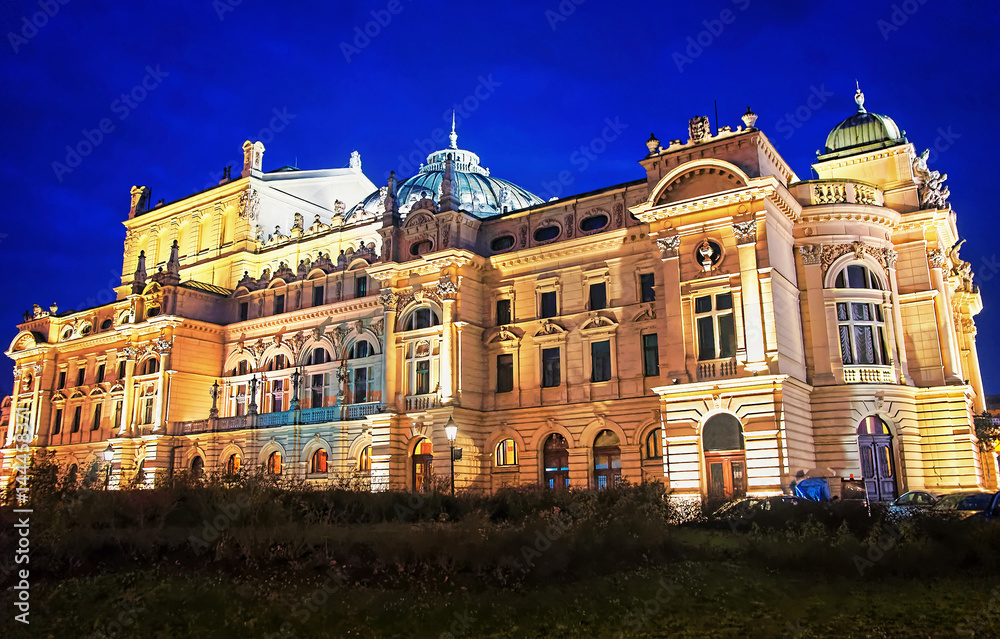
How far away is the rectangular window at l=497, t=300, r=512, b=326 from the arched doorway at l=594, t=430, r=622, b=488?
8065 millimetres

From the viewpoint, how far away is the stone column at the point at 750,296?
31719mm

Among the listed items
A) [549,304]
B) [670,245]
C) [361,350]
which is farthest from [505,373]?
[670,245]

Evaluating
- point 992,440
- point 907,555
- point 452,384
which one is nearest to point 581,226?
point 452,384

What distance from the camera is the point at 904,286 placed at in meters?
37.6

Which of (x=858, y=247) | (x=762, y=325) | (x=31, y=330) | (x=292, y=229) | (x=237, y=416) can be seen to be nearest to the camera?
(x=762, y=325)

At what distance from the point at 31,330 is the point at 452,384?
44783 mm

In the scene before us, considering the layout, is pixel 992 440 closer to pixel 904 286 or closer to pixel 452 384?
pixel 904 286

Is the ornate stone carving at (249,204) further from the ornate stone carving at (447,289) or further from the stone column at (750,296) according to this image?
the stone column at (750,296)

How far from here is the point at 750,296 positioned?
3247 cm

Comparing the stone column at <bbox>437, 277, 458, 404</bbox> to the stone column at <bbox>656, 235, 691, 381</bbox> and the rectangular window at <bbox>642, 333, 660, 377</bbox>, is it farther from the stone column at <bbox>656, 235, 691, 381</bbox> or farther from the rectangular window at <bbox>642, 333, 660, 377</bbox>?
the stone column at <bbox>656, 235, 691, 381</bbox>

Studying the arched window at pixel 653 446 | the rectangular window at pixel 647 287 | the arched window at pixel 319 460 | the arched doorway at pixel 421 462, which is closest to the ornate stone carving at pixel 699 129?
the rectangular window at pixel 647 287

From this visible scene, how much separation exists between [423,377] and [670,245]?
14820mm

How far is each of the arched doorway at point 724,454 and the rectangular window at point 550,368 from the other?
32.3 feet

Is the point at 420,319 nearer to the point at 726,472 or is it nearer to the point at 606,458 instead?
the point at 606,458
